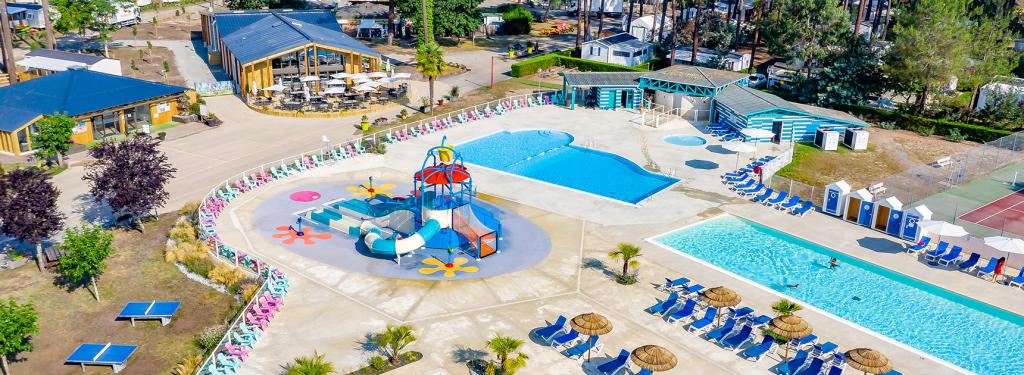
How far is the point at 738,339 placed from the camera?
2861 cm

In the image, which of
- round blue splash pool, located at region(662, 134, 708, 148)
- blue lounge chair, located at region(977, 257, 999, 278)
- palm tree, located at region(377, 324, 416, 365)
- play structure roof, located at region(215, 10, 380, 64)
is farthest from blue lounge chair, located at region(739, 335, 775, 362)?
play structure roof, located at region(215, 10, 380, 64)

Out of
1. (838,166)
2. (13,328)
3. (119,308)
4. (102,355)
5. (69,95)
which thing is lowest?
(119,308)

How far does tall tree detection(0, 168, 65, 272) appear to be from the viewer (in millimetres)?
31766

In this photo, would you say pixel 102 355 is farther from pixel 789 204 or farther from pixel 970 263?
pixel 970 263

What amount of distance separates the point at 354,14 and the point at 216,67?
80.8ft

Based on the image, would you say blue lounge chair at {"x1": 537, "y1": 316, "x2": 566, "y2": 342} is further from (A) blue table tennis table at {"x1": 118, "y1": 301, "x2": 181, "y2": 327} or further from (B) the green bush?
(B) the green bush

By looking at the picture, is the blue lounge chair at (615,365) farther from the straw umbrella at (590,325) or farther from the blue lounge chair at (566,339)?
the blue lounge chair at (566,339)

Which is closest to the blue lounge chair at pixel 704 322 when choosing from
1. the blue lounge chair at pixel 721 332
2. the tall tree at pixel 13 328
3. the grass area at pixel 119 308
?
the blue lounge chair at pixel 721 332

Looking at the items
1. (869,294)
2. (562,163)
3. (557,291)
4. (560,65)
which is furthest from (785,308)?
(560,65)

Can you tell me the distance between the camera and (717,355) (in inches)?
1112

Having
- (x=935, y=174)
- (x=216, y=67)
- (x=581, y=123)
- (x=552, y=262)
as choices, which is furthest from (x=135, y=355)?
A: (x=216, y=67)

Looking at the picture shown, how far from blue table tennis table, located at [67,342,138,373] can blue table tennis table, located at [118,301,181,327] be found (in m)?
2.06

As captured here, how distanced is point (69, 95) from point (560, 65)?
4346 cm

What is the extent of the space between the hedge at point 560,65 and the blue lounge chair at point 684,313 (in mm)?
45341
